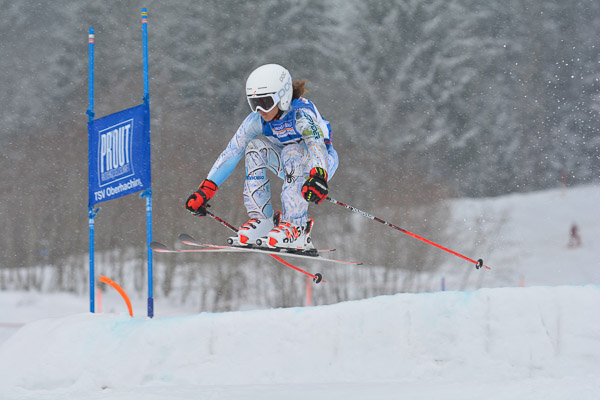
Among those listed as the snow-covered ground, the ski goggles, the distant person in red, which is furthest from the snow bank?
the distant person in red

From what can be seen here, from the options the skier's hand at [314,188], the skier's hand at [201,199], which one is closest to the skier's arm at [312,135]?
the skier's hand at [314,188]

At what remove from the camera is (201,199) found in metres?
5.70

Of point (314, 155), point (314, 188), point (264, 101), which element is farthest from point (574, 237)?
point (264, 101)

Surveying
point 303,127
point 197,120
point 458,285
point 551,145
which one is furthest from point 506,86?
point 303,127

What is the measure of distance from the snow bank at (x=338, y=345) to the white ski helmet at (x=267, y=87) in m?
1.51

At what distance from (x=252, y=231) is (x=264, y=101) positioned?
3.24 ft

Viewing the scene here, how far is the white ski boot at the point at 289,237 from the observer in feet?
18.0

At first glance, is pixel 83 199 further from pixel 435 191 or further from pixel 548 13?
pixel 548 13

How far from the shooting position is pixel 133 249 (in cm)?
1562

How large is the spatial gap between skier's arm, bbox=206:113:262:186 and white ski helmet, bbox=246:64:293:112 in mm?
423

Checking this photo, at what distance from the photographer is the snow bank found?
484 centimetres

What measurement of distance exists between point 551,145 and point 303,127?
16648 millimetres

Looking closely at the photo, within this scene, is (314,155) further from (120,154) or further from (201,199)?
(120,154)

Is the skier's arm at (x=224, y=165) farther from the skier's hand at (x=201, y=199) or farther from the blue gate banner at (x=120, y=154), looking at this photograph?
the blue gate banner at (x=120, y=154)
